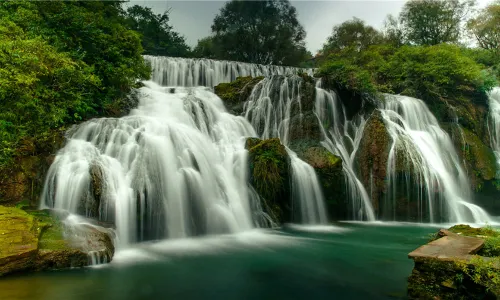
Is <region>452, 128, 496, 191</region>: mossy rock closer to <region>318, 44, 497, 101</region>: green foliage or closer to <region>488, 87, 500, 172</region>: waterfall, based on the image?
<region>488, 87, 500, 172</region>: waterfall

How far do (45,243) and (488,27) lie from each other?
34.5 m

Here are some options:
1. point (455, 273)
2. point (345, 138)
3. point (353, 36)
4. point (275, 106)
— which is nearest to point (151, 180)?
point (455, 273)

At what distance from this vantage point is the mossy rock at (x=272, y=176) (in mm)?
10922

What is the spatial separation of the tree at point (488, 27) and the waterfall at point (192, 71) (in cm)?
1971

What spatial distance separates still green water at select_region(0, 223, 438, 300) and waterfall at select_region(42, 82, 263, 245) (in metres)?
0.64

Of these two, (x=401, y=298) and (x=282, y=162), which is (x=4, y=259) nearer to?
(x=401, y=298)

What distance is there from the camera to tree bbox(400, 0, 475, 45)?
31.3 meters

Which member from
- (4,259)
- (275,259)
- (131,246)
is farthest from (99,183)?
(275,259)

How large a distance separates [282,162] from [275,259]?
14.6ft

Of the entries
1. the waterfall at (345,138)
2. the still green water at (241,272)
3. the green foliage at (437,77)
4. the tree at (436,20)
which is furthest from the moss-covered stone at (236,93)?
the tree at (436,20)

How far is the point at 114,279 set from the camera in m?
5.79

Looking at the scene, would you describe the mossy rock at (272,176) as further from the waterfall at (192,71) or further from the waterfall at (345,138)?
the waterfall at (192,71)

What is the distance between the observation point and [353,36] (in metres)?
33.3

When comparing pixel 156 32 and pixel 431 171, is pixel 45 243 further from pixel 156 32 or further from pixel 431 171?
pixel 156 32
